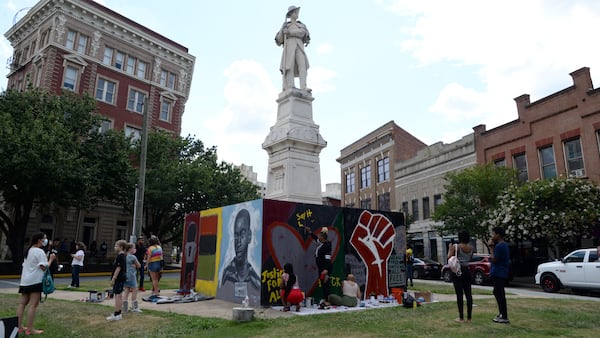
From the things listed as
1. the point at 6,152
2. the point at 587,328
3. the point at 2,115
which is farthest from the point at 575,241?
the point at 2,115

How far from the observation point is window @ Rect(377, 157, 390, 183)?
39.8 metres

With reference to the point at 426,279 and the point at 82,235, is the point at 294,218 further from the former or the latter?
the point at 82,235

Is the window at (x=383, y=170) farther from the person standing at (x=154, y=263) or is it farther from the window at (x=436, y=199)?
the person standing at (x=154, y=263)

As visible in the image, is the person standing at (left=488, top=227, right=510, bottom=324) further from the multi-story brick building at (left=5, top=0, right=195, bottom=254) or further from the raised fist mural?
the multi-story brick building at (left=5, top=0, right=195, bottom=254)

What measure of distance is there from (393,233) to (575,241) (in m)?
13.9

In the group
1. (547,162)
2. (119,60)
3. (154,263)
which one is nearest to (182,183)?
(119,60)

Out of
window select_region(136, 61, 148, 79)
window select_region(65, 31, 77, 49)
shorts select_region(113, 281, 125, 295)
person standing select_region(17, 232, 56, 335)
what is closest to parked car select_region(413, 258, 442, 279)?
shorts select_region(113, 281, 125, 295)

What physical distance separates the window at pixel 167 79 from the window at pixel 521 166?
30.6 m

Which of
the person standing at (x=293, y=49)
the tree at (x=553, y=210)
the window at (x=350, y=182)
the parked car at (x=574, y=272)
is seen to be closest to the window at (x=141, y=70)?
the window at (x=350, y=182)

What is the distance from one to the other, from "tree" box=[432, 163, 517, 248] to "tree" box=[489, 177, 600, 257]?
1969mm

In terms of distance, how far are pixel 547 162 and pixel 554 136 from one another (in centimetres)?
160

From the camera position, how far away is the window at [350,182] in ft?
148

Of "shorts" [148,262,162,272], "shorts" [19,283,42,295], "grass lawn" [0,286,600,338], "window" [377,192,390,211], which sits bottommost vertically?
"grass lawn" [0,286,600,338]

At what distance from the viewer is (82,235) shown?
33.3 metres
